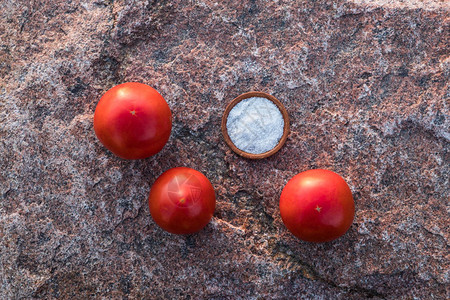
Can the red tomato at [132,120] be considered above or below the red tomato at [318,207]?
above

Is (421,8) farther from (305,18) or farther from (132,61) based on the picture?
(132,61)

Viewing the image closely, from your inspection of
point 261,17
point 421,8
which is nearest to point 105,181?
point 261,17

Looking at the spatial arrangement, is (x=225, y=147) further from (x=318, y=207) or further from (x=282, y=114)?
(x=318, y=207)

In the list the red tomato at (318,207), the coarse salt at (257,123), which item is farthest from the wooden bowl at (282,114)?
the red tomato at (318,207)

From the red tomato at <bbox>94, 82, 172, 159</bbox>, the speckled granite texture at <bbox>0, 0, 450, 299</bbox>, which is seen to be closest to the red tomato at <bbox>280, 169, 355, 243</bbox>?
the speckled granite texture at <bbox>0, 0, 450, 299</bbox>

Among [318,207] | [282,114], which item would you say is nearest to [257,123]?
[282,114]

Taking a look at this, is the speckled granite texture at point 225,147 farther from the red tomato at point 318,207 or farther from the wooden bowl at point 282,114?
the red tomato at point 318,207
